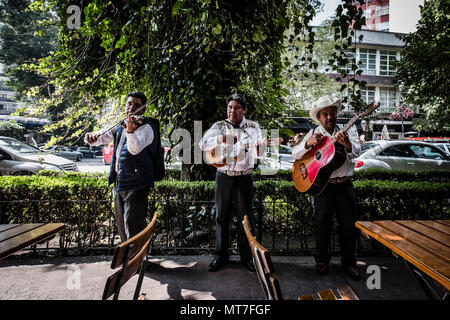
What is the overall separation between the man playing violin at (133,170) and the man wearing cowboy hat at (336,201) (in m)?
1.93

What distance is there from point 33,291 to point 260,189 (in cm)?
300

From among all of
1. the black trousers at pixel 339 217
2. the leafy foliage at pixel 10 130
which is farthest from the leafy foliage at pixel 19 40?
the black trousers at pixel 339 217

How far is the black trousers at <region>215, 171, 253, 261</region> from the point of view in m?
3.19

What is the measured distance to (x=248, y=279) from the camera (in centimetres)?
304

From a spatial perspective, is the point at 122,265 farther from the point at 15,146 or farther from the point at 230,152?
the point at 15,146

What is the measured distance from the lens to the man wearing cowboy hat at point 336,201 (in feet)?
10.0

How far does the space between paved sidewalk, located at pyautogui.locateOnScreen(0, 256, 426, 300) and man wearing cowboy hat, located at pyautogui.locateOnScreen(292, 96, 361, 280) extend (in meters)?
0.22

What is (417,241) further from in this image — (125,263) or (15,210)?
(15,210)

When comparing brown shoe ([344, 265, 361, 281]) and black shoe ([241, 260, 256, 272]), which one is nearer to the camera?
brown shoe ([344, 265, 361, 281])

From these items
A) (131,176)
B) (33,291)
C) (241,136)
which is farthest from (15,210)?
(241,136)

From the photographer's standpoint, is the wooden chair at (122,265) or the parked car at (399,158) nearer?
the wooden chair at (122,265)

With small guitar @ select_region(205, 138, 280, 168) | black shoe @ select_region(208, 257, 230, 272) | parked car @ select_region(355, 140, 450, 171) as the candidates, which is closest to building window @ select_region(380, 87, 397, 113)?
parked car @ select_region(355, 140, 450, 171)

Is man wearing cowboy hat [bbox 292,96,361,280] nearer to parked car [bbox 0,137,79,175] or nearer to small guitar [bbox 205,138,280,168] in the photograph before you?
small guitar [bbox 205,138,280,168]

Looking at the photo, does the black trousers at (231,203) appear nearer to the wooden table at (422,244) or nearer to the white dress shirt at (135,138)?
the white dress shirt at (135,138)
